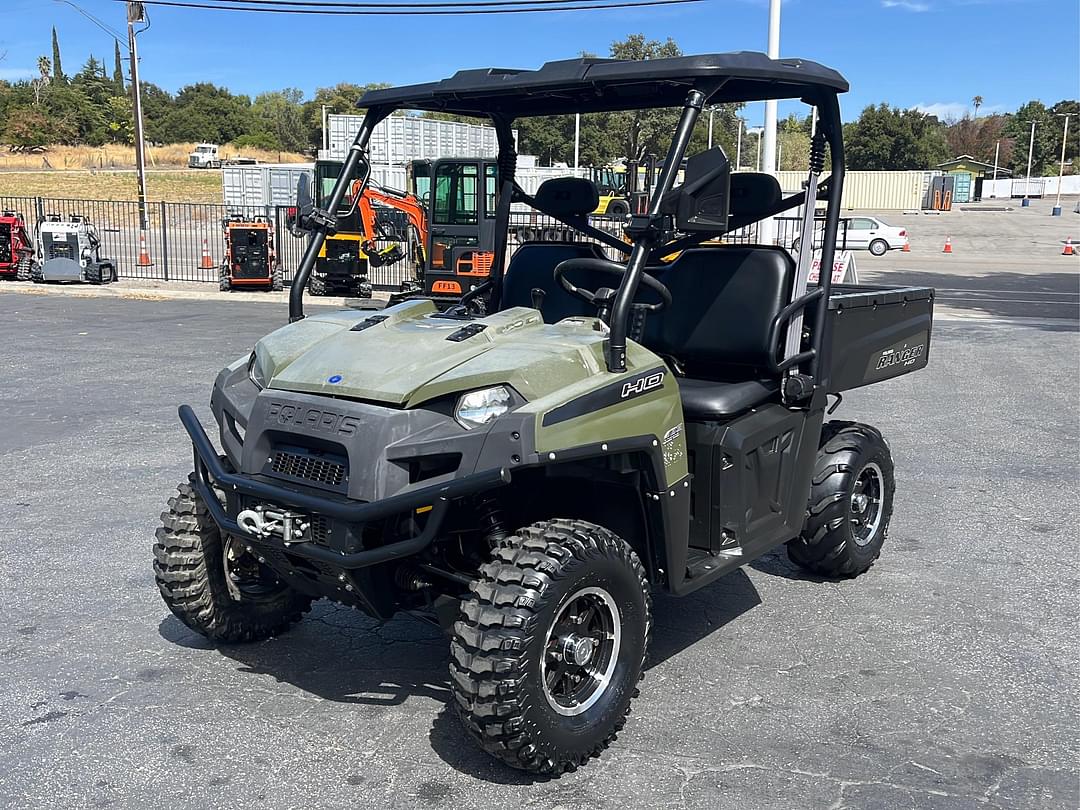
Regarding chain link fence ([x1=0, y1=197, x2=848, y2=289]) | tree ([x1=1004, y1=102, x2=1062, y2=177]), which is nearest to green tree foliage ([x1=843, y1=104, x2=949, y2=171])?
tree ([x1=1004, y1=102, x2=1062, y2=177])

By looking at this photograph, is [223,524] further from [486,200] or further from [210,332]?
[486,200]

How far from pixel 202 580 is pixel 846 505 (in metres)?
3.00

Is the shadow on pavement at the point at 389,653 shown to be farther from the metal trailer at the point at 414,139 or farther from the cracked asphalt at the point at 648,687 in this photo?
the metal trailer at the point at 414,139

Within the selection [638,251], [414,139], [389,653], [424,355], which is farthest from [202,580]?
[414,139]

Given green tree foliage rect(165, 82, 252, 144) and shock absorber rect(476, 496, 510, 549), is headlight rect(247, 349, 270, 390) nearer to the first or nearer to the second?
shock absorber rect(476, 496, 510, 549)

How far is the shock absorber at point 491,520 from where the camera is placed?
362 centimetres

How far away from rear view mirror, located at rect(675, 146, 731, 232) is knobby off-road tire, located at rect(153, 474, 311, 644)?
2.15 meters

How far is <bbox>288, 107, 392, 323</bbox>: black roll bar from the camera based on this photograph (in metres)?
4.39

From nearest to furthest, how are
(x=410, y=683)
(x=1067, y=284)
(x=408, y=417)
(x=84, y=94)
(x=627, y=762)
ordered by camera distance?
(x=408, y=417), (x=627, y=762), (x=410, y=683), (x=1067, y=284), (x=84, y=94)

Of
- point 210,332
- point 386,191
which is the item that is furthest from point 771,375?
point 386,191

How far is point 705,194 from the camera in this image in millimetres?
3582

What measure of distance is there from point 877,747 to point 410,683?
1.77 meters

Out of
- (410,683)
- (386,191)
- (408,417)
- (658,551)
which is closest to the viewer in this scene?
(408,417)

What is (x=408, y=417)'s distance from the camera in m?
3.38
